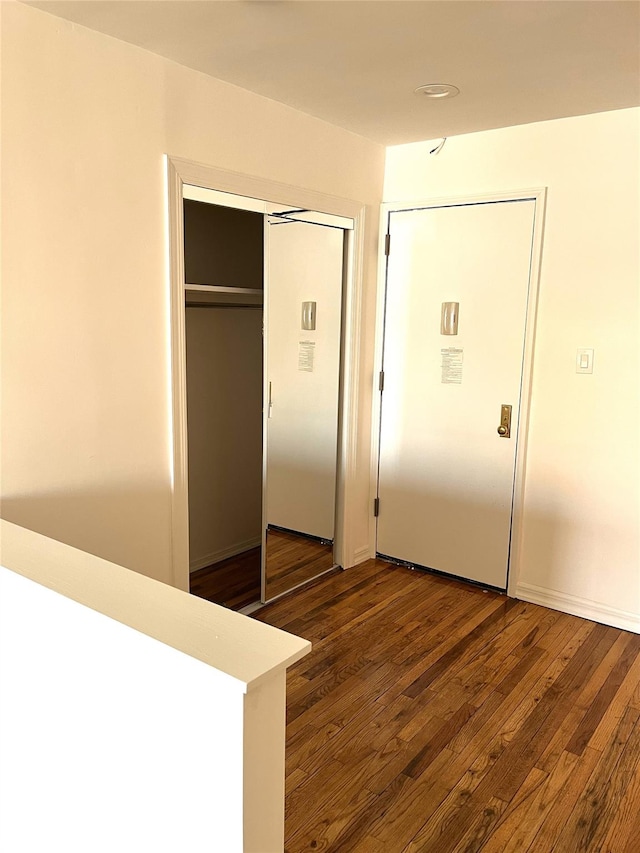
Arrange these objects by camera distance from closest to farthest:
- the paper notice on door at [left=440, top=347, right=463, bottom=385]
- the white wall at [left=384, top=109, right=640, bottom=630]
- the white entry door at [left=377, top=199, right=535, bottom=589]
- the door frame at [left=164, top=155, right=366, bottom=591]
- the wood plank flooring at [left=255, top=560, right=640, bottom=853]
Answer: the wood plank flooring at [left=255, top=560, right=640, bottom=853], the door frame at [left=164, top=155, right=366, bottom=591], the white wall at [left=384, top=109, right=640, bottom=630], the white entry door at [left=377, top=199, right=535, bottom=589], the paper notice on door at [left=440, top=347, right=463, bottom=385]

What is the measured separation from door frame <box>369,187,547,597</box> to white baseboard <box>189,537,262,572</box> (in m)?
0.96

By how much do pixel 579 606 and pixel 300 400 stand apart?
1.75 m

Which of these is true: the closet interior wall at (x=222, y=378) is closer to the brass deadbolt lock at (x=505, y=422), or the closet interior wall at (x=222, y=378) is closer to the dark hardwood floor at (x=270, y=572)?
the dark hardwood floor at (x=270, y=572)

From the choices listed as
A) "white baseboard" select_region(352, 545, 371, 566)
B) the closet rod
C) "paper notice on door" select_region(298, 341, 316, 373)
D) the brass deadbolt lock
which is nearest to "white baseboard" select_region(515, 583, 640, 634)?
the brass deadbolt lock

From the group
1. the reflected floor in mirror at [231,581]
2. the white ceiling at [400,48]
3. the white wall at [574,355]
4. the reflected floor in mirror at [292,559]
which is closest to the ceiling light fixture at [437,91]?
the white ceiling at [400,48]

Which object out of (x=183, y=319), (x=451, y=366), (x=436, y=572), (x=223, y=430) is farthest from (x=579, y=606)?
(x=183, y=319)

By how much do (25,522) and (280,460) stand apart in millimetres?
1425

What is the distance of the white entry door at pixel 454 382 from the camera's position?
3500 mm

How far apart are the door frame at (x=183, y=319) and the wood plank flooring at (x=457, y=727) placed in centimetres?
71

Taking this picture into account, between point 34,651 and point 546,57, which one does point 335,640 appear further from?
point 546,57

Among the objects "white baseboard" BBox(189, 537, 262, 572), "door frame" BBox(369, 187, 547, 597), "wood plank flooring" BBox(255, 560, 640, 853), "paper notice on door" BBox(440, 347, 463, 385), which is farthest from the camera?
"white baseboard" BBox(189, 537, 262, 572)

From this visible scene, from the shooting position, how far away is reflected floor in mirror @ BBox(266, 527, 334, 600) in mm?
3551

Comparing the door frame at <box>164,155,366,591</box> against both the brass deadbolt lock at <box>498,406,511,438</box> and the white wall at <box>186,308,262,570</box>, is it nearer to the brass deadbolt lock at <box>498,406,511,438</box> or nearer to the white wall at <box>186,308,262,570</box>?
the white wall at <box>186,308,262,570</box>

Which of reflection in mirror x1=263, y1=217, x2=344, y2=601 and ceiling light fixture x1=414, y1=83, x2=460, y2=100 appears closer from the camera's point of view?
ceiling light fixture x1=414, y1=83, x2=460, y2=100
